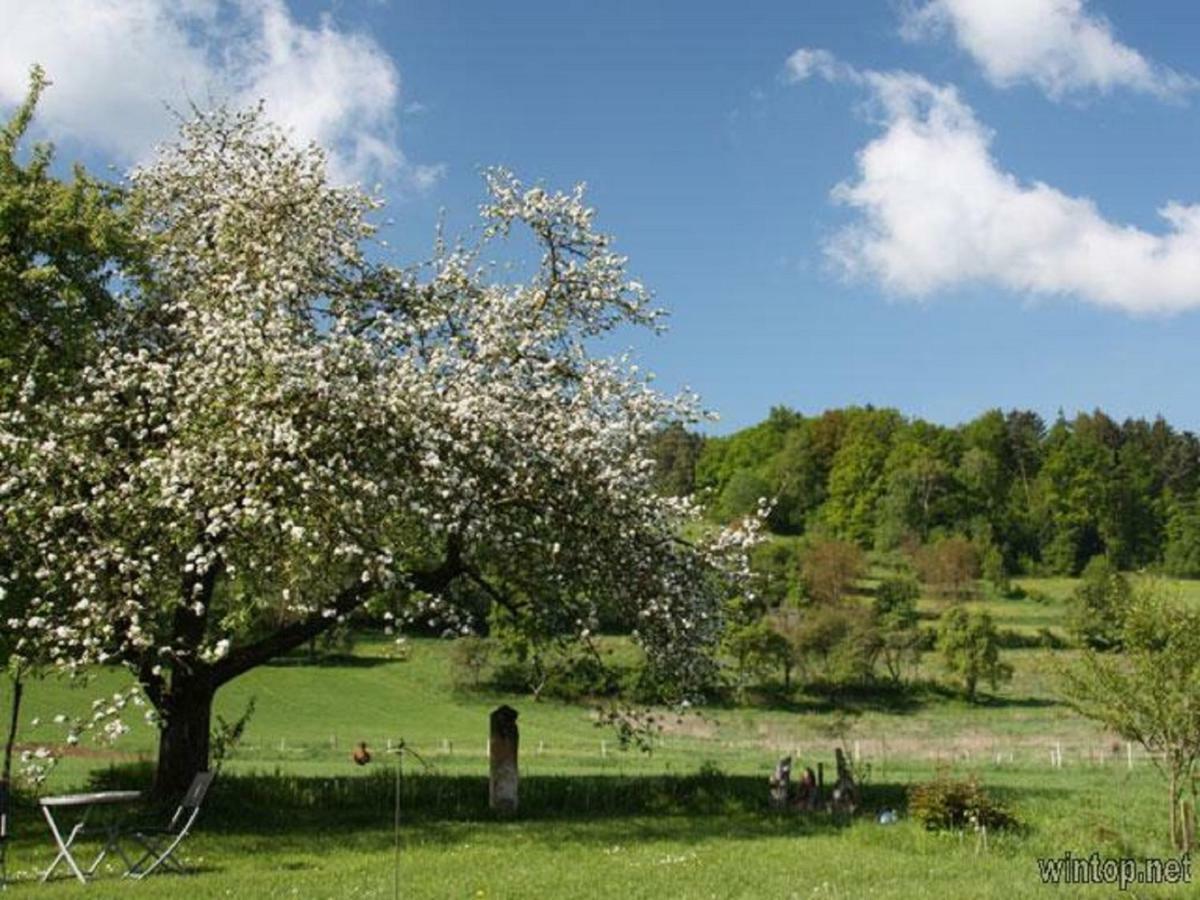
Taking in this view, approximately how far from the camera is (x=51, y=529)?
1972 cm

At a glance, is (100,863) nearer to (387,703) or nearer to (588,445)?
(588,445)

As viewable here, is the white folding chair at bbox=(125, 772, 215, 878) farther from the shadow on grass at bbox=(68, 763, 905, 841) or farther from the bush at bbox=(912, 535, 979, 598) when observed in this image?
the bush at bbox=(912, 535, 979, 598)

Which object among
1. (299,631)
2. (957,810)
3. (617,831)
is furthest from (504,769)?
(957,810)

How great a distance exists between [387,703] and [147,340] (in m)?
55.6

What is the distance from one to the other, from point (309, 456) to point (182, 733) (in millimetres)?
7333

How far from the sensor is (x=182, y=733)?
23328mm

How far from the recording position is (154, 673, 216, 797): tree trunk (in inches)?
911

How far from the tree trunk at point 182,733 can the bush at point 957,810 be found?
45.1ft

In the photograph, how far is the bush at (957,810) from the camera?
66.0ft

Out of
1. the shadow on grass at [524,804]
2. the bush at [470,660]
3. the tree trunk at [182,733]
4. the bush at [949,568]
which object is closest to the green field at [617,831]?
the shadow on grass at [524,804]

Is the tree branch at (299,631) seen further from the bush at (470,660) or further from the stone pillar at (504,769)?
the bush at (470,660)

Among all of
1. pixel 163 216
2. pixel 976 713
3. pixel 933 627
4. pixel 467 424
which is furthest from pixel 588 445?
pixel 933 627

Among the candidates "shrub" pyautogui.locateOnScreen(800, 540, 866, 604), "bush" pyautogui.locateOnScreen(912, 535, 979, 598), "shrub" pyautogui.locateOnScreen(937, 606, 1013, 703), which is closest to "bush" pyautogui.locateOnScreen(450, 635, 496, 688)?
"shrub" pyautogui.locateOnScreen(937, 606, 1013, 703)

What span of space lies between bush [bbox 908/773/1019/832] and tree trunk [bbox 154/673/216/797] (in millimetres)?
13737
